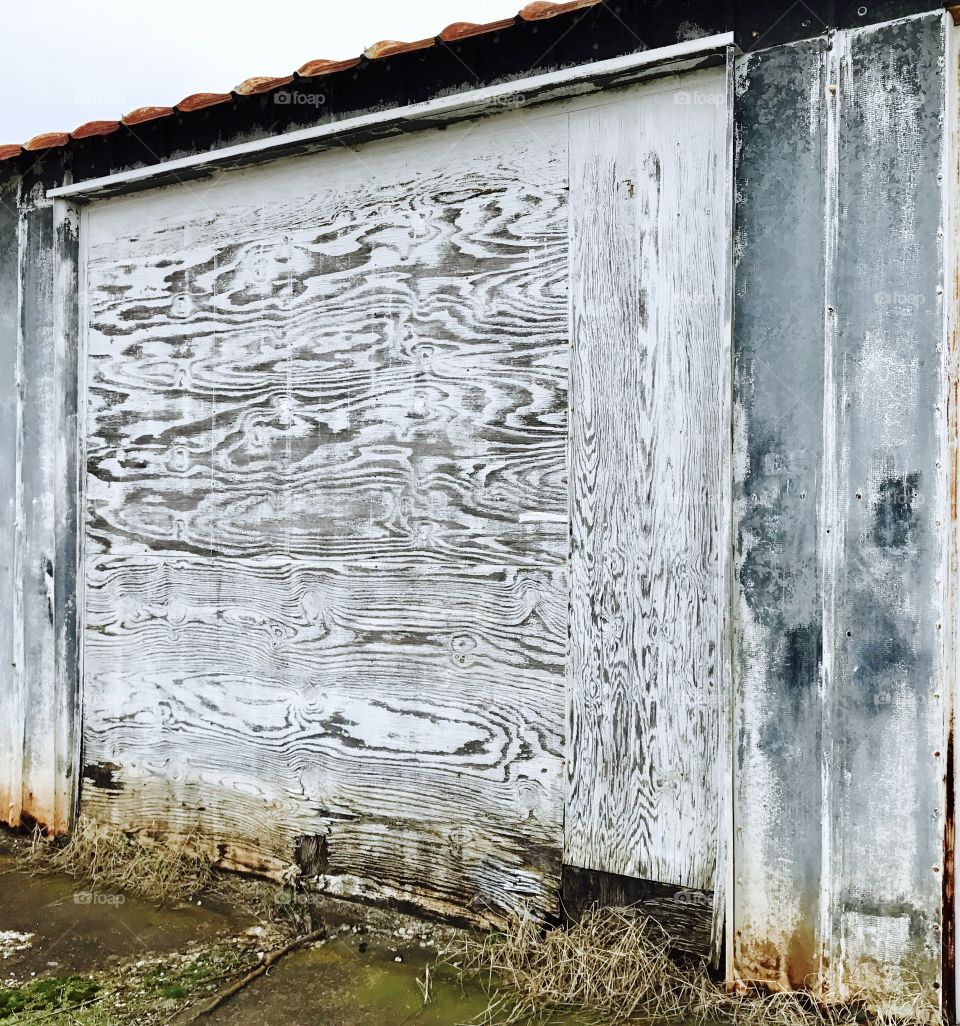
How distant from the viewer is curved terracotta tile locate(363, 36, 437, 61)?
10.9 feet

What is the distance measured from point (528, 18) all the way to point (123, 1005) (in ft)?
12.4

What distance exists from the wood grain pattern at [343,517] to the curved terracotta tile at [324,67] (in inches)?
14.7

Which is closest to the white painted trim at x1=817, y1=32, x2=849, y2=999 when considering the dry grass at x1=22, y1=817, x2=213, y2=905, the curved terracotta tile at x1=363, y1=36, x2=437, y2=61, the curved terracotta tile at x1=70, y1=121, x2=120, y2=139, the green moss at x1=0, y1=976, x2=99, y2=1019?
the curved terracotta tile at x1=363, y1=36, x2=437, y2=61

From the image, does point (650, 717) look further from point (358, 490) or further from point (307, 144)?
point (307, 144)

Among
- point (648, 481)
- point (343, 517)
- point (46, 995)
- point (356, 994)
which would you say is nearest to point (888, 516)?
point (648, 481)

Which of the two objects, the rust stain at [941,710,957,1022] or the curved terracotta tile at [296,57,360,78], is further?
the curved terracotta tile at [296,57,360,78]

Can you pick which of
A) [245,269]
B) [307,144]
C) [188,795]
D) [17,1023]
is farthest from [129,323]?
[17,1023]

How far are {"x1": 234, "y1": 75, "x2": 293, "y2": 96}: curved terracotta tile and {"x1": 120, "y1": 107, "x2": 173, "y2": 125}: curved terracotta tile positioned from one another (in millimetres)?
426

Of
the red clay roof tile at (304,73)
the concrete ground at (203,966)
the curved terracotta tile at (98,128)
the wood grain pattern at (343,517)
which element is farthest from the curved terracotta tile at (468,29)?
the concrete ground at (203,966)

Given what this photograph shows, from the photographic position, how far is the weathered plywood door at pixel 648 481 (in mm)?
3143

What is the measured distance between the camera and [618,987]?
3.03 meters

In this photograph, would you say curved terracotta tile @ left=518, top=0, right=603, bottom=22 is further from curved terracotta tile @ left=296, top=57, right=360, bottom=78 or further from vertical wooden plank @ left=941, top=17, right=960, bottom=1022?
vertical wooden plank @ left=941, top=17, right=960, bottom=1022

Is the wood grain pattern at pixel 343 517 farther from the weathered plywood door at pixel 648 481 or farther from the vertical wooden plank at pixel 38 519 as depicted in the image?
the vertical wooden plank at pixel 38 519

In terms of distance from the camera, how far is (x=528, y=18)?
316 cm
